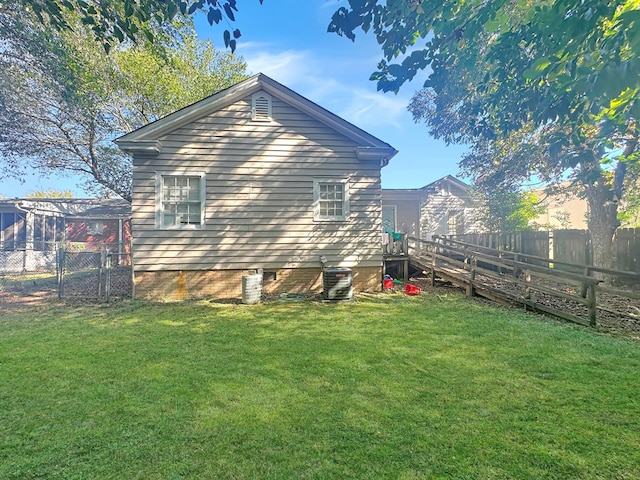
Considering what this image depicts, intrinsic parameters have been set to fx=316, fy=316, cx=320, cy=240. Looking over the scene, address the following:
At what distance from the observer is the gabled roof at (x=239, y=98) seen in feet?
26.6

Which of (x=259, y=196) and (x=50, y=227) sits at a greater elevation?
(x=259, y=196)

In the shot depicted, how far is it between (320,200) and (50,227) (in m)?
17.8

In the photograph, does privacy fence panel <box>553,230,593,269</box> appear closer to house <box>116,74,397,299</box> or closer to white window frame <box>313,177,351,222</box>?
house <box>116,74,397,299</box>

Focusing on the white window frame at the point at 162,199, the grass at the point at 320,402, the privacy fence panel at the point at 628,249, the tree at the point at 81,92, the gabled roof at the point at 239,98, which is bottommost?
the grass at the point at 320,402

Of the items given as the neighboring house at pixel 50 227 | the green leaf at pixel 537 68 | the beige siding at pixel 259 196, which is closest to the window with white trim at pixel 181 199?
the beige siding at pixel 259 196

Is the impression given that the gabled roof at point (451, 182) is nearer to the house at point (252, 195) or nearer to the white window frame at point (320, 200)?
the house at point (252, 195)

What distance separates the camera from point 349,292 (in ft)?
26.5

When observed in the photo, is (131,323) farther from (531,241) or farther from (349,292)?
(531,241)

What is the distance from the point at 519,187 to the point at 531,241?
3.43m

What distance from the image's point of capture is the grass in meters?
2.26

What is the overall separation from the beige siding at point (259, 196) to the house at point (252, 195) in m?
0.03

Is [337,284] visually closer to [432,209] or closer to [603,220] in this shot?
[603,220]

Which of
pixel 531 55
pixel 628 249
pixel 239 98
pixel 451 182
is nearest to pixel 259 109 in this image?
pixel 239 98

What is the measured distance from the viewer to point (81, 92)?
11125mm
